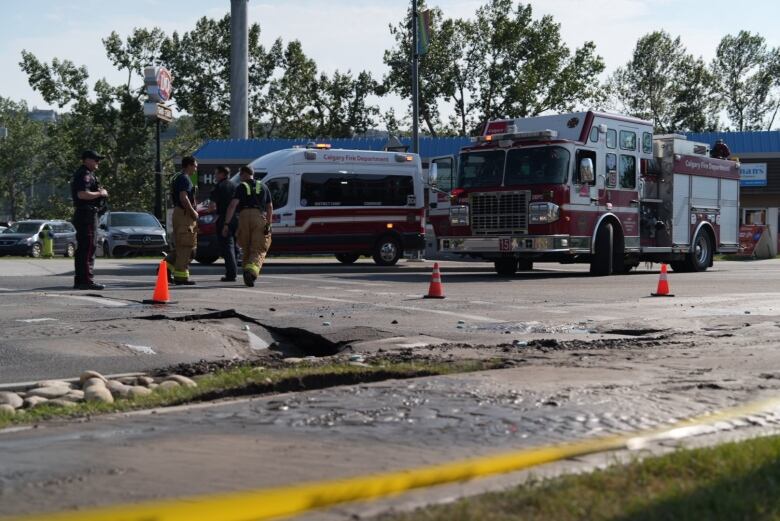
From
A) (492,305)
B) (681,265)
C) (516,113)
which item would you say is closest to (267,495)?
(492,305)

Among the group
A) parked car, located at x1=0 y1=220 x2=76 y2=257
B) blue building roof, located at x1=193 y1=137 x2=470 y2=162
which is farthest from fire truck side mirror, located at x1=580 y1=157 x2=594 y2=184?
blue building roof, located at x1=193 y1=137 x2=470 y2=162

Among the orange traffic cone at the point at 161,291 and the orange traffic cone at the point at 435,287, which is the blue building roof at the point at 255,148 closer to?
the orange traffic cone at the point at 435,287

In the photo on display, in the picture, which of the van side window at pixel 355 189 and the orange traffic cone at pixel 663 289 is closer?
the orange traffic cone at pixel 663 289

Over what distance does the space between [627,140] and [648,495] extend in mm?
18793

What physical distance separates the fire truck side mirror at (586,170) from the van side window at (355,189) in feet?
19.2

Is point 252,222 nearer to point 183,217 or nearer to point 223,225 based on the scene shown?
point 223,225

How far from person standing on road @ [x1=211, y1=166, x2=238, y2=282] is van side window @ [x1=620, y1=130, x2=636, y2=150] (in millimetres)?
8975

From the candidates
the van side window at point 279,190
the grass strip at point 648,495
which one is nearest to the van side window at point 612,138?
the van side window at point 279,190

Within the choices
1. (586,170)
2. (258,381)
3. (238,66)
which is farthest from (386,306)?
(238,66)

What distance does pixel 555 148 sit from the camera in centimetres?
2028

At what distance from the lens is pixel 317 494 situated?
4039 mm

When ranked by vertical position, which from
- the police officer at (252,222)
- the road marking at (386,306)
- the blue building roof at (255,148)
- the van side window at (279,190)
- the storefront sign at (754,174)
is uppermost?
the blue building roof at (255,148)

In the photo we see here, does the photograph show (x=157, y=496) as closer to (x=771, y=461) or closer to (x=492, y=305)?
(x=771, y=461)

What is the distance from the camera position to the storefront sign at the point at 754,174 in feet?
167
